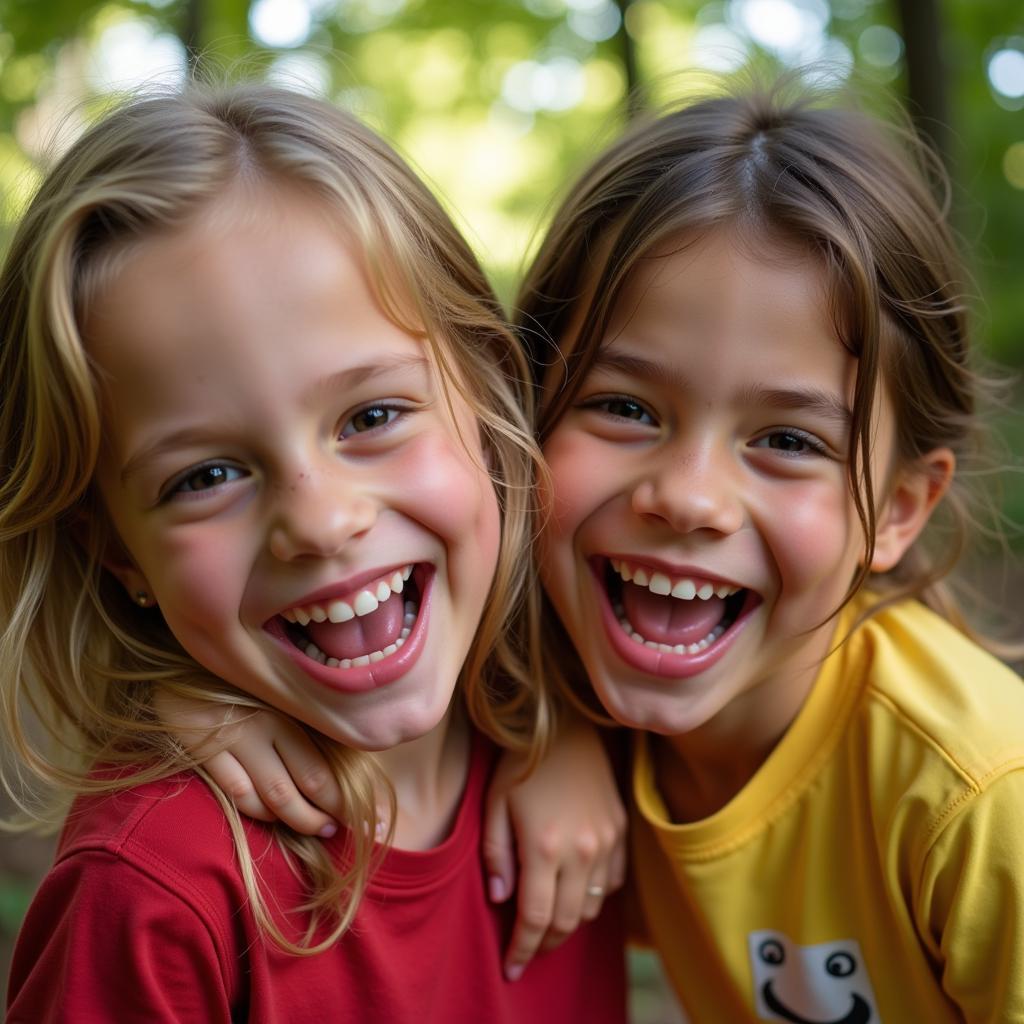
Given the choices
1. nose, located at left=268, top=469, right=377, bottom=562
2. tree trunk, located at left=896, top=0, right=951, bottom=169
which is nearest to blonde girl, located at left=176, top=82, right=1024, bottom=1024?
nose, located at left=268, top=469, right=377, bottom=562

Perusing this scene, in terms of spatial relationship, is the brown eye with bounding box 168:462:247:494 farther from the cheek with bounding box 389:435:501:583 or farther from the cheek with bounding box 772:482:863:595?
the cheek with bounding box 772:482:863:595

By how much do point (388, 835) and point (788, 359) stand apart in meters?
1.05

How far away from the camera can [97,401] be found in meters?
1.64

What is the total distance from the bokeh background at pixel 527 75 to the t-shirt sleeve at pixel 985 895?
1.37 metres

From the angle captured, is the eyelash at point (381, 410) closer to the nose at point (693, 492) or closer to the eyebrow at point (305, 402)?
the eyebrow at point (305, 402)

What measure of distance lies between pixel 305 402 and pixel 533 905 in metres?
1.06

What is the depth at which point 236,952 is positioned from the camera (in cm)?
177

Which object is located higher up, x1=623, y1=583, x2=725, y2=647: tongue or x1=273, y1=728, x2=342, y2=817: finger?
x1=623, y1=583, x2=725, y2=647: tongue

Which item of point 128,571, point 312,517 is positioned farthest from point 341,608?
point 128,571

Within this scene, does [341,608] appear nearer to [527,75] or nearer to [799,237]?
[799,237]

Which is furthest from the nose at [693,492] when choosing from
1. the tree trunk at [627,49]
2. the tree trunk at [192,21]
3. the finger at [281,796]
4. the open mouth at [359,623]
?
the tree trunk at [627,49]

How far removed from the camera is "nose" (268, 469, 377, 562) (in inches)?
64.2

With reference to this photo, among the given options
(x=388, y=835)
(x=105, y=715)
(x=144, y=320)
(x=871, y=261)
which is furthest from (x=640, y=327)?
(x=105, y=715)

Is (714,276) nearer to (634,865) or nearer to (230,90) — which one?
(230,90)
